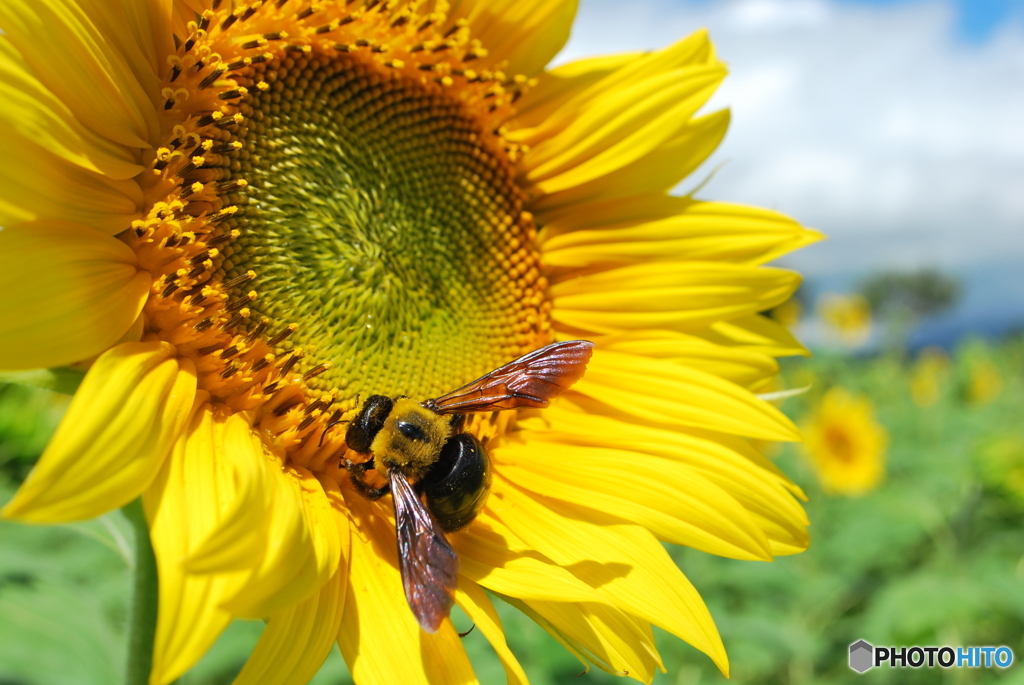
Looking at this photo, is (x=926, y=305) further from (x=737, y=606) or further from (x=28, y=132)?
(x=28, y=132)

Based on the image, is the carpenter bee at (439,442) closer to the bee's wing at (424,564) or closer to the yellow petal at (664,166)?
the bee's wing at (424,564)

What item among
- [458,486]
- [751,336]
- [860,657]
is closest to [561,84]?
[751,336]

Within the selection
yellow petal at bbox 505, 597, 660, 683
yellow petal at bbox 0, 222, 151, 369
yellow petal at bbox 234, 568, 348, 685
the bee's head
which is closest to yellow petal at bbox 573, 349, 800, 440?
the bee's head

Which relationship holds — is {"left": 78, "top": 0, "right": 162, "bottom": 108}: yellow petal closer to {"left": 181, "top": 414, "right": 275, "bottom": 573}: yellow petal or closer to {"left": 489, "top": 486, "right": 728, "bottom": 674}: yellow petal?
{"left": 181, "top": 414, "right": 275, "bottom": 573}: yellow petal

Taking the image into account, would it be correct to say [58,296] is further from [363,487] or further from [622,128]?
[622,128]

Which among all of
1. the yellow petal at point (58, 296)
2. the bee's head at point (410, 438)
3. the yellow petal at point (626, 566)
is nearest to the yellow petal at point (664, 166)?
the bee's head at point (410, 438)
